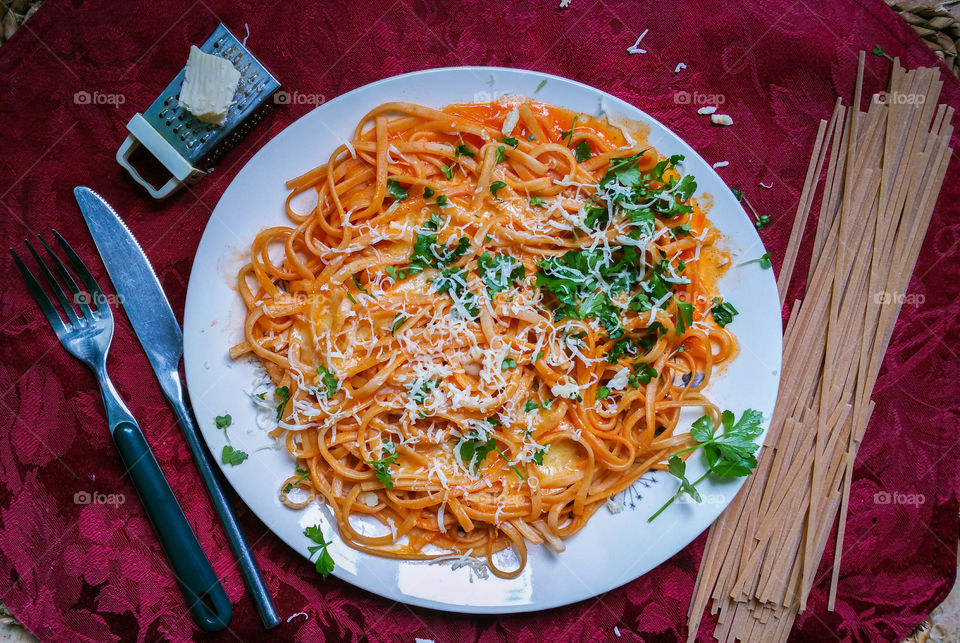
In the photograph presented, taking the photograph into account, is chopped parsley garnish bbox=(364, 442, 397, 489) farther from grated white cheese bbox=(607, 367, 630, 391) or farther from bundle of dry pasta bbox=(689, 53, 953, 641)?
bundle of dry pasta bbox=(689, 53, 953, 641)

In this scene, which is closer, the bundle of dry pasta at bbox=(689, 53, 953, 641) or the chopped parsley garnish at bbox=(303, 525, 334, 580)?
the chopped parsley garnish at bbox=(303, 525, 334, 580)

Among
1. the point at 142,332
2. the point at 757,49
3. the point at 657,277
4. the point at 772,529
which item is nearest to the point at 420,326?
the point at 657,277

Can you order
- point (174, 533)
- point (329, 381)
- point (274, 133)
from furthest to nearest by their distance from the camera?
point (274, 133) → point (174, 533) → point (329, 381)

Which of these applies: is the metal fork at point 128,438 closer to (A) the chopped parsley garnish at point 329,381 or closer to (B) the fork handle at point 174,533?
(B) the fork handle at point 174,533

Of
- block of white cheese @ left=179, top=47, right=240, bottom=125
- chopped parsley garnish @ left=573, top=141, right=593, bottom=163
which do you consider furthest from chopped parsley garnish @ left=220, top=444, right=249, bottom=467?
chopped parsley garnish @ left=573, top=141, right=593, bottom=163

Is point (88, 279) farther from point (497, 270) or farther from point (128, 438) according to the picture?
point (497, 270)

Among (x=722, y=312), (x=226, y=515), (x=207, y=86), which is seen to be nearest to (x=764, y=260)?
(x=722, y=312)
